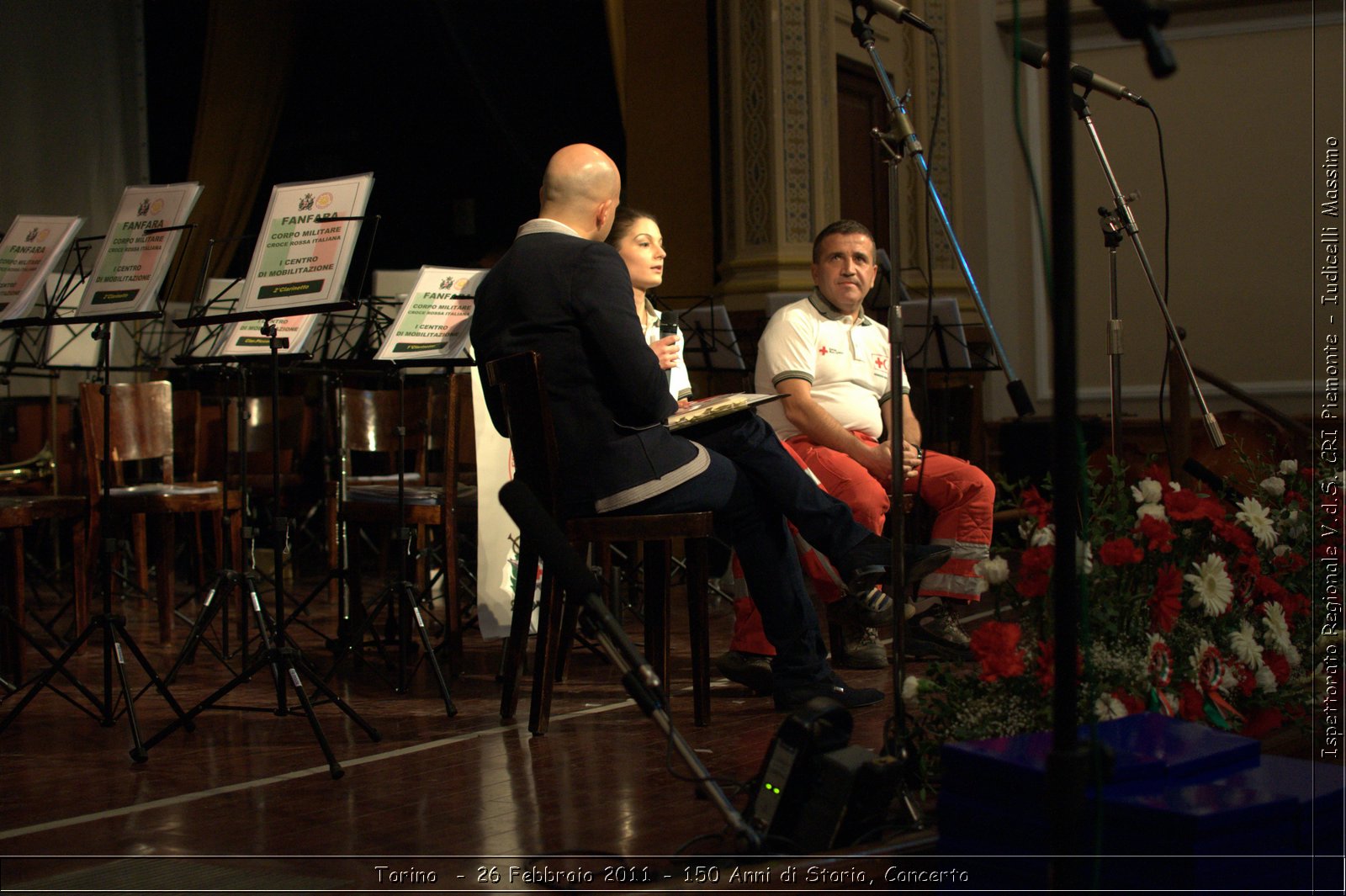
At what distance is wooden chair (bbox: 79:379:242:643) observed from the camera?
15.3 ft

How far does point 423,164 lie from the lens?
30.8 ft

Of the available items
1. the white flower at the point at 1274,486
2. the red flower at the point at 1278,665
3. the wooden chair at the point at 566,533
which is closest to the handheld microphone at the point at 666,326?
the wooden chair at the point at 566,533

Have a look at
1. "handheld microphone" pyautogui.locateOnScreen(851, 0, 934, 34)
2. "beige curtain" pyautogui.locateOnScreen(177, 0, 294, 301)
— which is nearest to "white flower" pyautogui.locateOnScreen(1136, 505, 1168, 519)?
"handheld microphone" pyautogui.locateOnScreen(851, 0, 934, 34)

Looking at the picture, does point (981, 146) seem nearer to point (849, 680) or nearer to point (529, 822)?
point (849, 680)

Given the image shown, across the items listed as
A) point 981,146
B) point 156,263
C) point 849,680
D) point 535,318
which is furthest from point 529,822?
point 981,146

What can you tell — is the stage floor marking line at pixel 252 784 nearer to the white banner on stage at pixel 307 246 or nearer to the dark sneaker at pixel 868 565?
the dark sneaker at pixel 868 565

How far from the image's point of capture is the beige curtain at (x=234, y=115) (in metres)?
8.47

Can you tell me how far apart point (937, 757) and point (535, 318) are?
142cm

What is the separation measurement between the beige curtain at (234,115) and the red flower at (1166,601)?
7.04 meters

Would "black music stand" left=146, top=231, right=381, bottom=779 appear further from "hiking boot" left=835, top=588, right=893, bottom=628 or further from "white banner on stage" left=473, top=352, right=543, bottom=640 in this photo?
"hiking boot" left=835, top=588, right=893, bottom=628

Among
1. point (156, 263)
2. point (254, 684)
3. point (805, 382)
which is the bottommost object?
point (254, 684)

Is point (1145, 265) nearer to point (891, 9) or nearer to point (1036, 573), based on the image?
point (891, 9)

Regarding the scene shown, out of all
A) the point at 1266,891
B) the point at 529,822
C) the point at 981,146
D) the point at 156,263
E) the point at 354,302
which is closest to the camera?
the point at 1266,891

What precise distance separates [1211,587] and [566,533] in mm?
1460
